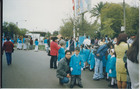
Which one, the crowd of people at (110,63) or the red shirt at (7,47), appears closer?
the crowd of people at (110,63)

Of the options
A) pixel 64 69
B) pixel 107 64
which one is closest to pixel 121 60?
pixel 107 64

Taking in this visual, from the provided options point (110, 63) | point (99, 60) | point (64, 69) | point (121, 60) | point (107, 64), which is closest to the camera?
point (121, 60)

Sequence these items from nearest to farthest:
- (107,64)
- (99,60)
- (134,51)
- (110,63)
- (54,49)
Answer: (134,51) < (110,63) < (107,64) < (99,60) < (54,49)

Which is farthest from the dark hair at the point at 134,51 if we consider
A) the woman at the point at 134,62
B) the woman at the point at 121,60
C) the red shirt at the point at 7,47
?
the red shirt at the point at 7,47

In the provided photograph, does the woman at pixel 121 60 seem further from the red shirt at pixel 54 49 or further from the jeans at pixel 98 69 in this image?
the red shirt at pixel 54 49

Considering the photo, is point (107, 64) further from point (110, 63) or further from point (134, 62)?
point (134, 62)

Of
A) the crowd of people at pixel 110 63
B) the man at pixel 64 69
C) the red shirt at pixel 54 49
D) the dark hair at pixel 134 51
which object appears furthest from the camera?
the red shirt at pixel 54 49

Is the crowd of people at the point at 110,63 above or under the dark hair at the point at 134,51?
under

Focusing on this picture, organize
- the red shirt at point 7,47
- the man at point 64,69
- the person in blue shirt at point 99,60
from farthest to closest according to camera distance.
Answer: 1. the red shirt at point 7,47
2. the person in blue shirt at point 99,60
3. the man at point 64,69

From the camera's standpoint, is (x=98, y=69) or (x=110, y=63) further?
(x=98, y=69)

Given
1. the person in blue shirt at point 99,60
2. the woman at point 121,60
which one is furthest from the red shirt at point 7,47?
the woman at point 121,60

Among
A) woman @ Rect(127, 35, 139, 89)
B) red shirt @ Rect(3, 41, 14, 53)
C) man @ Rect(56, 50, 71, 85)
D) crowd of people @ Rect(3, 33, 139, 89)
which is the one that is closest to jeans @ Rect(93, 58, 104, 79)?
crowd of people @ Rect(3, 33, 139, 89)

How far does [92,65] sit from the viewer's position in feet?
24.3

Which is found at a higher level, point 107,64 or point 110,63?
point 110,63
